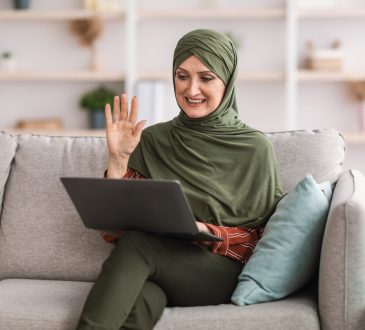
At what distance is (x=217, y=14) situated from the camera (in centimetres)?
552

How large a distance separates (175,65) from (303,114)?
11.0 ft

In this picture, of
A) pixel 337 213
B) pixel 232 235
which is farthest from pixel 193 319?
pixel 337 213

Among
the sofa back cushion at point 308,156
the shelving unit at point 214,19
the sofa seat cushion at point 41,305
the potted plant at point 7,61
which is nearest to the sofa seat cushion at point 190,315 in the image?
the sofa seat cushion at point 41,305

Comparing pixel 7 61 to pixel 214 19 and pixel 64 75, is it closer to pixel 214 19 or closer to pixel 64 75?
pixel 64 75

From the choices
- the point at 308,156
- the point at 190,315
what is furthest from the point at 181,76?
the point at 190,315

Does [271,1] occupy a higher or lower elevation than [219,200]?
higher

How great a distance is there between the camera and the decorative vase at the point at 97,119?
5.74 metres

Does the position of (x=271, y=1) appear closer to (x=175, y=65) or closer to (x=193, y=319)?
(x=175, y=65)

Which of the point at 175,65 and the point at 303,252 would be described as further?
the point at 175,65

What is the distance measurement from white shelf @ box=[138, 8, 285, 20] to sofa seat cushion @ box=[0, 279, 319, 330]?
348 cm

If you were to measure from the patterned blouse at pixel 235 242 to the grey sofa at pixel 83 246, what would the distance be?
7.7 inches

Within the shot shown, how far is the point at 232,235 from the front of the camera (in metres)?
2.35

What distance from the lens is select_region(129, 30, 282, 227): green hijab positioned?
7.97ft

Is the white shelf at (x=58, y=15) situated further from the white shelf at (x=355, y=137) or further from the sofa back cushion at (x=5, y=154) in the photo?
the sofa back cushion at (x=5, y=154)
